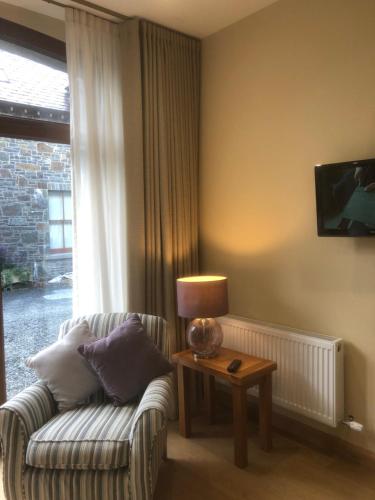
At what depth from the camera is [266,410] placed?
8.24 ft

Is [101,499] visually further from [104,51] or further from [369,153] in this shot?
[104,51]

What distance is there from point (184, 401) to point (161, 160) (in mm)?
1723

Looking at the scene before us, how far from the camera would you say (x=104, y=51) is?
2.76 meters

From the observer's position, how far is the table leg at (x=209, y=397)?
9.55 ft

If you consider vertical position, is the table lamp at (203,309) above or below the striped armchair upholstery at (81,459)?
above

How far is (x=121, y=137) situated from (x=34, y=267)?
1097 millimetres

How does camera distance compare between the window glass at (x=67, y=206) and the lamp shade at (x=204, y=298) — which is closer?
the lamp shade at (x=204, y=298)

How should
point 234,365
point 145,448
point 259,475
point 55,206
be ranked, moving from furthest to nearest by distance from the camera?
point 55,206, point 234,365, point 259,475, point 145,448

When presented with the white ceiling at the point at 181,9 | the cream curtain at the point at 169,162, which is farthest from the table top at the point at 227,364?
the white ceiling at the point at 181,9

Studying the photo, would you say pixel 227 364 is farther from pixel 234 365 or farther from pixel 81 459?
pixel 81 459

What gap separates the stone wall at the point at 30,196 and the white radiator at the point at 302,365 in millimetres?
1472

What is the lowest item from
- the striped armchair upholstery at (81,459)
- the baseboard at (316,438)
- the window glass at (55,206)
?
the baseboard at (316,438)

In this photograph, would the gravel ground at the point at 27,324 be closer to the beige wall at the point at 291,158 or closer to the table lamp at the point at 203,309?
the table lamp at the point at 203,309

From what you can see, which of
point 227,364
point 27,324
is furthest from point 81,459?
point 27,324
